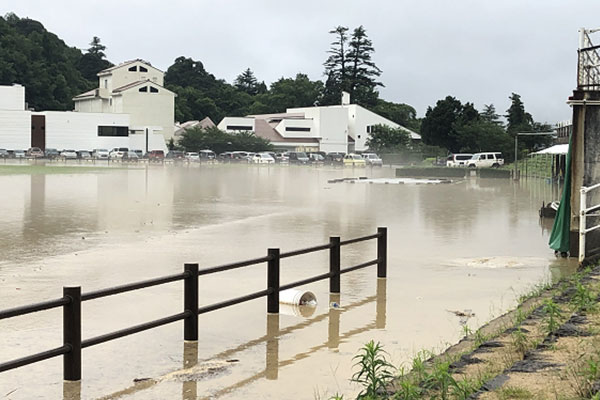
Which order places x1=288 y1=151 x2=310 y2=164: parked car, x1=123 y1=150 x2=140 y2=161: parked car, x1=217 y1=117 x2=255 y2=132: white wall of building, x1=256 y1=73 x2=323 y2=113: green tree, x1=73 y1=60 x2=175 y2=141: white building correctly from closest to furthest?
x1=123 y1=150 x2=140 y2=161: parked car < x1=288 y1=151 x2=310 y2=164: parked car < x1=73 y1=60 x2=175 y2=141: white building < x1=217 y1=117 x2=255 y2=132: white wall of building < x1=256 y1=73 x2=323 y2=113: green tree

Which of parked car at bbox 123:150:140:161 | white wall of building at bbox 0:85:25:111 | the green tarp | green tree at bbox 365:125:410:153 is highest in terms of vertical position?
white wall of building at bbox 0:85:25:111

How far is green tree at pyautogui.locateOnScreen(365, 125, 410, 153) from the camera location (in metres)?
109

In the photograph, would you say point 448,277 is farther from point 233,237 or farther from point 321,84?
point 321,84

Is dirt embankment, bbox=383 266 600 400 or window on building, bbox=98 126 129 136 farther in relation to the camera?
window on building, bbox=98 126 129 136

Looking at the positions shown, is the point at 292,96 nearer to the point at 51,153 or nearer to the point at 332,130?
the point at 332,130

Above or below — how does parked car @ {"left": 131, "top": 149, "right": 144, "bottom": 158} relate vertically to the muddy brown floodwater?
above

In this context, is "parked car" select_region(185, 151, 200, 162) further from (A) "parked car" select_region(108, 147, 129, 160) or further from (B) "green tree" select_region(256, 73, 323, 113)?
(B) "green tree" select_region(256, 73, 323, 113)

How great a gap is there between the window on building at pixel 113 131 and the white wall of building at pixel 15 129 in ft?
27.9

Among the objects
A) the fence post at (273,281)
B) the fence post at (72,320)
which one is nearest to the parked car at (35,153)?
the fence post at (273,281)

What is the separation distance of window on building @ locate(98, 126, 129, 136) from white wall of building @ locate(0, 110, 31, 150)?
8513mm

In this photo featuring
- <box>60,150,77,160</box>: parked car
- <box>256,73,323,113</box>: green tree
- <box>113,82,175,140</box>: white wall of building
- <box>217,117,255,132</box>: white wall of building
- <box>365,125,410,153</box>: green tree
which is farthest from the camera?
<box>256,73,323,113</box>: green tree

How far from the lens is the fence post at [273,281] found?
9.97 metres

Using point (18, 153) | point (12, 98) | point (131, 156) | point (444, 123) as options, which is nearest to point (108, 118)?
point (131, 156)

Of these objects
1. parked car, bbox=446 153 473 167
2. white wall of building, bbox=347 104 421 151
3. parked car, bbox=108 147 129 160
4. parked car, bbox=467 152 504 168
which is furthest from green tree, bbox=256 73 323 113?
parked car, bbox=467 152 504 168
